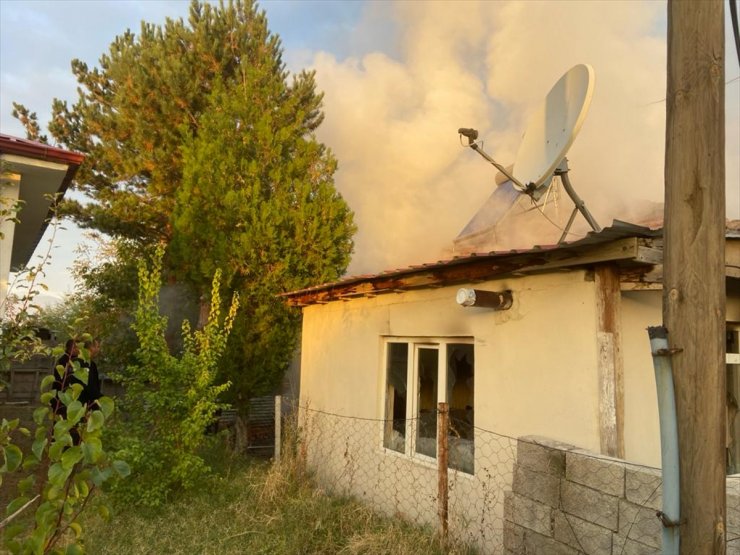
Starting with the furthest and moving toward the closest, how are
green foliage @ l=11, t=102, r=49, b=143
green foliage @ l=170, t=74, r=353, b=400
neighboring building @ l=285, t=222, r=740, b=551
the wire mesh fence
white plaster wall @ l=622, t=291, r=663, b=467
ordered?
green foliage @ l=11, t=102, r=49, b=143 → green foliage @ l=170, t=74, r=353, b=400 → white plaster wall @ l=622, t=291, r=663, b=467 → neighboring building @ l=285, t=222, r=740, b=551 → the wire mesh fence

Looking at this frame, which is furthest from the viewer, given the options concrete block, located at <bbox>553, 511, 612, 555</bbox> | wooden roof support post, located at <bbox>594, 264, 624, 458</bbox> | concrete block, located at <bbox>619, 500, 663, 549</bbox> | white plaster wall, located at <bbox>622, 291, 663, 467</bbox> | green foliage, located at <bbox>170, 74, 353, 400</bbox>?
green foliage, located at <bbox>170, 74, 353, 400</bbox>

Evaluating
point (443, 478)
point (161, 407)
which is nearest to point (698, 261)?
point (443, 478)

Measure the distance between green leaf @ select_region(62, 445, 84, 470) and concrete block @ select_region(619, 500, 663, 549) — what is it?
3.23 m

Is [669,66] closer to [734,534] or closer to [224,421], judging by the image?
[734,534]

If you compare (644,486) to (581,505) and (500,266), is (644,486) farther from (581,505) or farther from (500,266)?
(500,266)

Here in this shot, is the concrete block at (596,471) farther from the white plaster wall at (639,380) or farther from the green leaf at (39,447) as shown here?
the green leaf at (39,447)

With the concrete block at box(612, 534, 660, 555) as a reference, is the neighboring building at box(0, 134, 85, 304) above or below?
above

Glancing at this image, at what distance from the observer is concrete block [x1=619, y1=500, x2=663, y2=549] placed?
3.31 meters

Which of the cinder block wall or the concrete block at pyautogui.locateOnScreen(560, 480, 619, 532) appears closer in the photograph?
the cinder block wall

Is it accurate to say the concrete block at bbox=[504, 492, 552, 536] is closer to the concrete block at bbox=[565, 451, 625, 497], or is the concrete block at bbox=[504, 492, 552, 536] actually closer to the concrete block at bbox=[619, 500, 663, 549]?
the concrete block at bbox=[565, 451, 625, 497]

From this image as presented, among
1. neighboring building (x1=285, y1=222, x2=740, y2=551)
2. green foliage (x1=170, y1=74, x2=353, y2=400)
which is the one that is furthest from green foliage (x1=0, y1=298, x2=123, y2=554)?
green foliage (x1=170, y1=74, x2=353, y2=400)

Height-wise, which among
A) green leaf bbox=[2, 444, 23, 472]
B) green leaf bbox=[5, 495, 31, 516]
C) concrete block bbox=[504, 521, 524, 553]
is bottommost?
concrete block bbox=[504, 521, 524, 553]

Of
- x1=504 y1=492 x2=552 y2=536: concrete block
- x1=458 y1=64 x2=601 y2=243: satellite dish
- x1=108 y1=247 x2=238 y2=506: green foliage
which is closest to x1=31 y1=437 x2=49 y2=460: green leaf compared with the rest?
x1=504 y1=492 x2=552 y2=536: concrete block

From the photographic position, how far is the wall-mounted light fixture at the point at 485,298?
187 inches
